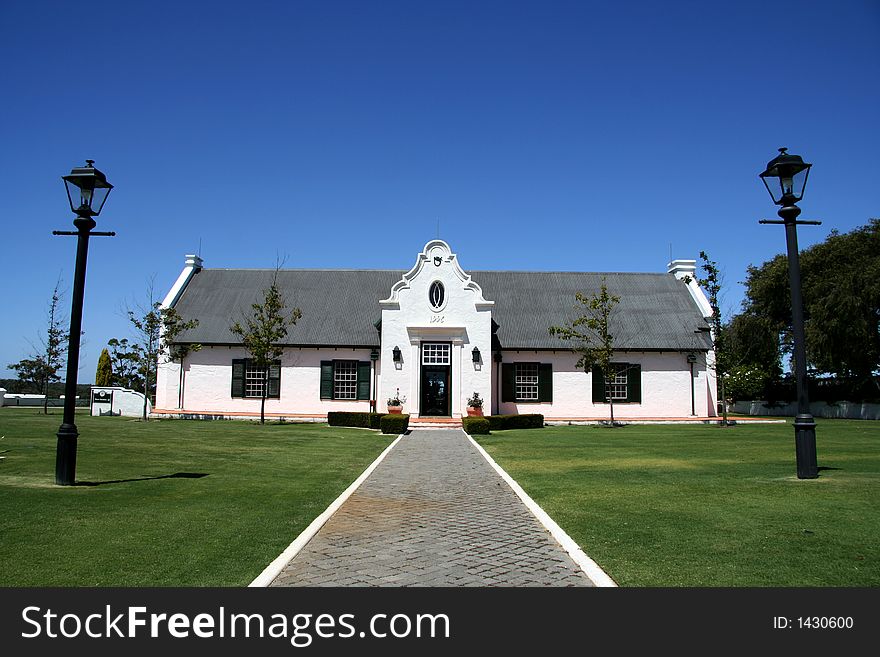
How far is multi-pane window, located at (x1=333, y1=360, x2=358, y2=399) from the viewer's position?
3172 cm

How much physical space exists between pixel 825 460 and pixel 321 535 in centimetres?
1160

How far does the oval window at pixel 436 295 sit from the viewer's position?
2998 centimetres

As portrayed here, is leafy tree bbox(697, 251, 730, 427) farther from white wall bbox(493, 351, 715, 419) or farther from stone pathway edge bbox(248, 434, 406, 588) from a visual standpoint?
stone pathway edge bbox(248, 434, 406, 588)

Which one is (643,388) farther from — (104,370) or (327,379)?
A: (104,370)

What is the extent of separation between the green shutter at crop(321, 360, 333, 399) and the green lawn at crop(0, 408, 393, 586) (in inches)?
544

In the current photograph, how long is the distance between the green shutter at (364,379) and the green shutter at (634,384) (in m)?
12.4

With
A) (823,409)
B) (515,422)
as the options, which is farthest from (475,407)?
(823,409)

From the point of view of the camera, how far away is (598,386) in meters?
31.9

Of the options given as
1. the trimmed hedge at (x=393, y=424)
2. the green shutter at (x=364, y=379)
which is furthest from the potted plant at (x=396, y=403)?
the trimmed hedge at (x=393, y=424)

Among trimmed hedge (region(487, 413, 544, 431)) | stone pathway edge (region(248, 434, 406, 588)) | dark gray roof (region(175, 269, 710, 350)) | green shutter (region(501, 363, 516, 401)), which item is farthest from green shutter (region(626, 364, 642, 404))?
stone pathway edge (region(248, 434, 406, 588))

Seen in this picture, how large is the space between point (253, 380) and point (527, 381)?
13140mm

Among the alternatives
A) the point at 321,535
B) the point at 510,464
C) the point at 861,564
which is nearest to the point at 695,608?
the point at 861,564

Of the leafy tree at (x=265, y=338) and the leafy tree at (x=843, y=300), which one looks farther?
the leafy tree at (x=843, y=300)

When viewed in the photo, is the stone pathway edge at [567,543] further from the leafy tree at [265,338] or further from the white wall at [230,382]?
the white wall at [230,382]
